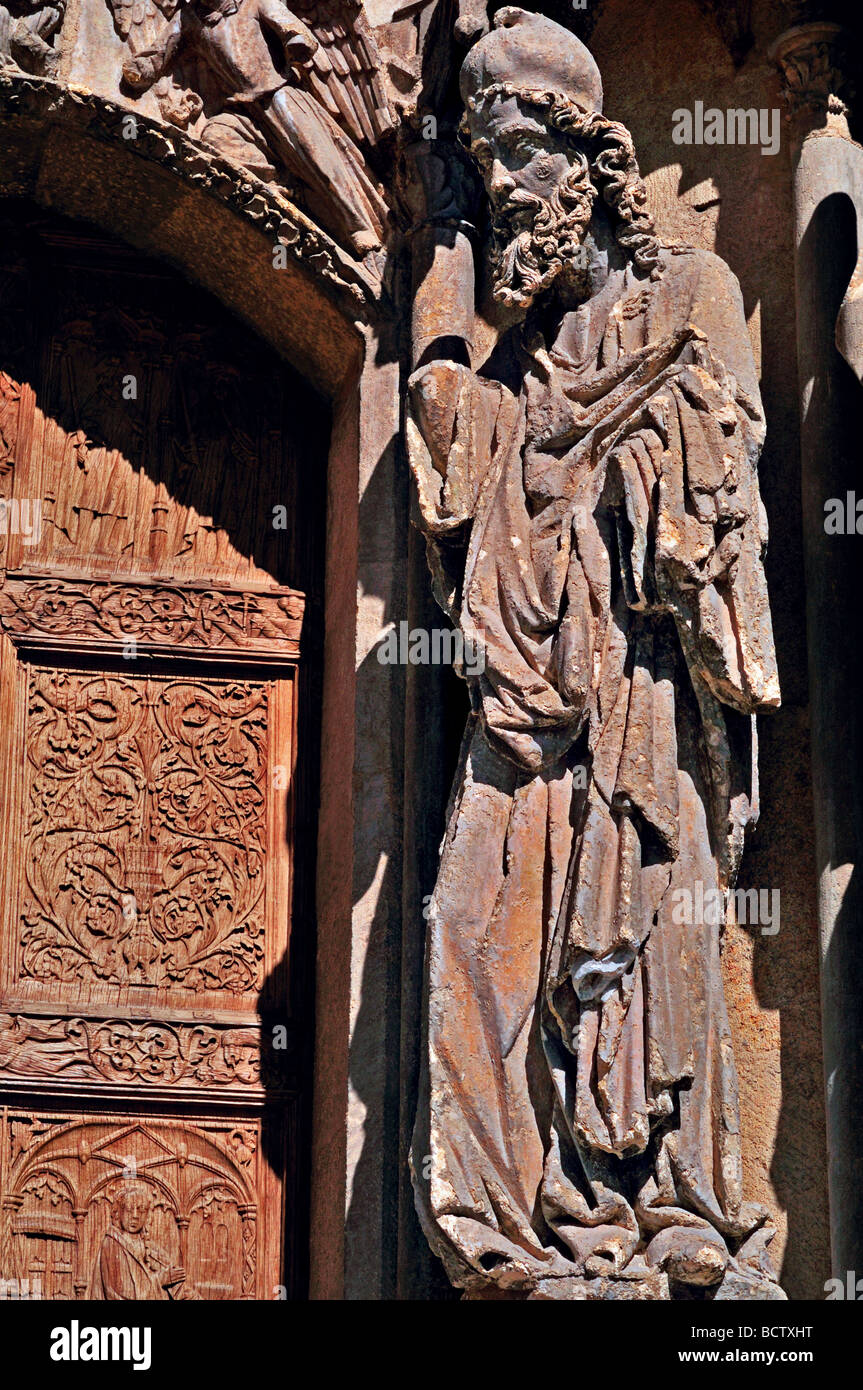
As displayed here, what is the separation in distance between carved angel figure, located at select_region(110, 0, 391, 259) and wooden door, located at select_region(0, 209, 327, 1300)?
477mm

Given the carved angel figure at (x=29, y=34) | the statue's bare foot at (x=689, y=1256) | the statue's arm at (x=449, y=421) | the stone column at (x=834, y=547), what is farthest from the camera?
the carved angel figure at (x=29, y=34)

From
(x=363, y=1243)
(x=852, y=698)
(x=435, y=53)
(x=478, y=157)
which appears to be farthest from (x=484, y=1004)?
(x=435, y=53)

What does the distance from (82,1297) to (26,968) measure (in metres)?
0.76

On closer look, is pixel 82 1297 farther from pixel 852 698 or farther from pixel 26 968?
pixel 852 698

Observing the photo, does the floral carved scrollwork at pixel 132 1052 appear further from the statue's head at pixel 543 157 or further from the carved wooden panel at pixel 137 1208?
the statue's head at pixel 543 157

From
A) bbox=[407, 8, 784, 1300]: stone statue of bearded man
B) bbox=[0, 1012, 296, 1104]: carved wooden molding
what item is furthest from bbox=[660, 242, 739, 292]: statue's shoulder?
bbox=[0, 1012, 296, 1104]: carved wooden molding

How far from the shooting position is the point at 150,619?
7055 millimetres

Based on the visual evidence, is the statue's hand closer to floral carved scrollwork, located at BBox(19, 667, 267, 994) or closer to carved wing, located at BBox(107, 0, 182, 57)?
floral carved scrollwork, located at BBox(19, 667, 267, 994)

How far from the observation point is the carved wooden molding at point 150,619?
22.9 feet

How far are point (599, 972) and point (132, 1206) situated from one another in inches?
51.8

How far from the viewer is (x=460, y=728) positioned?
6.68 m

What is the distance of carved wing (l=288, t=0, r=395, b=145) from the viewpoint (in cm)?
707

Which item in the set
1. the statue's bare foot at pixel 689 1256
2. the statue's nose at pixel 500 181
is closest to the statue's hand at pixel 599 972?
the statue's bare foot at pixel 689 1256

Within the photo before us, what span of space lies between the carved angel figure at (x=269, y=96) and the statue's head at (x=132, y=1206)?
88.0 inches
